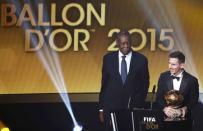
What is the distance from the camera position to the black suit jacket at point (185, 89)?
5129 millimetres

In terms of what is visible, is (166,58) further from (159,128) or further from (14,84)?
(14,84)

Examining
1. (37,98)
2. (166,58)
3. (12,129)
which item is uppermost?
(166,58)

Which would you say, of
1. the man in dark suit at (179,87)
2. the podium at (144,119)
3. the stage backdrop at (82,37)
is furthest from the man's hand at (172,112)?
the podium at (144,119)

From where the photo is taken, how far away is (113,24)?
5281 mm

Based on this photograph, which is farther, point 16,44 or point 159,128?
point 16,44

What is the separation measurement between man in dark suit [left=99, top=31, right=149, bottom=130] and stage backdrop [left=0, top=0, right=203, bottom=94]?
0.22 ft

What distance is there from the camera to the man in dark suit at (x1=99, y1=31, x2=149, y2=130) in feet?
17.4

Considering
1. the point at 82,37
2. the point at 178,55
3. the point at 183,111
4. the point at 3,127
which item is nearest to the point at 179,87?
the point at 183,111

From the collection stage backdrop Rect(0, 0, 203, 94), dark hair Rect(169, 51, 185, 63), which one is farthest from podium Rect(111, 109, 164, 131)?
dark hair Rect(169, 51, 185, 63)

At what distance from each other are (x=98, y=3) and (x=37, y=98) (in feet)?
4.22

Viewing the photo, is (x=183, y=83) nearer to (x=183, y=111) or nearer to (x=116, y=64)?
(x=183, y=111)

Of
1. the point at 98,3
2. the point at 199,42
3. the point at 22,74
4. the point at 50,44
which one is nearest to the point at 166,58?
the point at 199,42

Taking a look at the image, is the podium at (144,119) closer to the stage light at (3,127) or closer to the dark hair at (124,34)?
the dark hair at (124,34)

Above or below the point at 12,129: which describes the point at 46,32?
above
